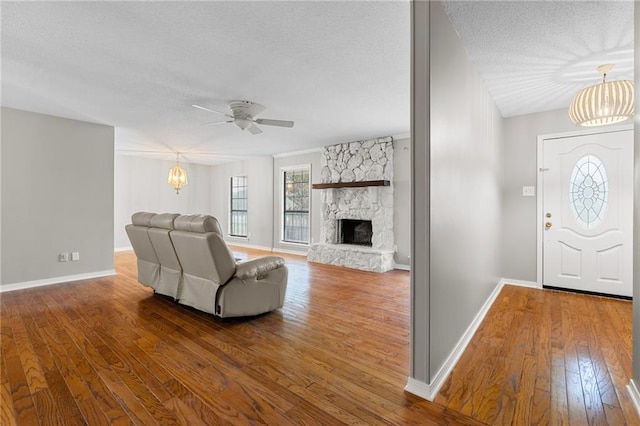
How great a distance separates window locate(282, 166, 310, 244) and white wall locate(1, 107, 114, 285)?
3.77 meters

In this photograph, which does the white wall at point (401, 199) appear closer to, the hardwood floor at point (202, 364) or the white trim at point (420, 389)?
the hardwood floor at point (202, 364)

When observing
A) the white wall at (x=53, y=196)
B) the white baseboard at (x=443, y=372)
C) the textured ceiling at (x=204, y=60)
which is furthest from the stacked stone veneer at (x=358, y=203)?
the white wall at (x=53, y=196)

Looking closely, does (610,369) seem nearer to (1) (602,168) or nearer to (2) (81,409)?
(1) (602,168)

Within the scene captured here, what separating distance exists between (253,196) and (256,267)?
5.53 m

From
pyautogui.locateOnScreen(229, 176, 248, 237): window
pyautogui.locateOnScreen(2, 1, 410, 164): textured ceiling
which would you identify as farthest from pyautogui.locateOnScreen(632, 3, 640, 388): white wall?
pyautogui.locateOnScreen(229, 176, 248, 237): window

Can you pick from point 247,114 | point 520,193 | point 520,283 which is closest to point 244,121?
point 247,114

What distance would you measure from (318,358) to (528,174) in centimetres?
397

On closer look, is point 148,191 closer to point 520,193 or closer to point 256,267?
point 256,267

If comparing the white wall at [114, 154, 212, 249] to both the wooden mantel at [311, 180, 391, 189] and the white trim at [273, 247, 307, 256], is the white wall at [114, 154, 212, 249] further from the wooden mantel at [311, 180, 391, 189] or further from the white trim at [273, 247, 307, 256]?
the wooden mantel at [311, 180, 391, 189]

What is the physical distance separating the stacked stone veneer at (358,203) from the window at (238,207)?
3094mm

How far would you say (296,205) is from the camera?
7.46 m

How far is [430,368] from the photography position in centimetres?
179

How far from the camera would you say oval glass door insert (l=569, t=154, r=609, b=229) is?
12.2 ft

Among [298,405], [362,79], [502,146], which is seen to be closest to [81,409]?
[298,405]
